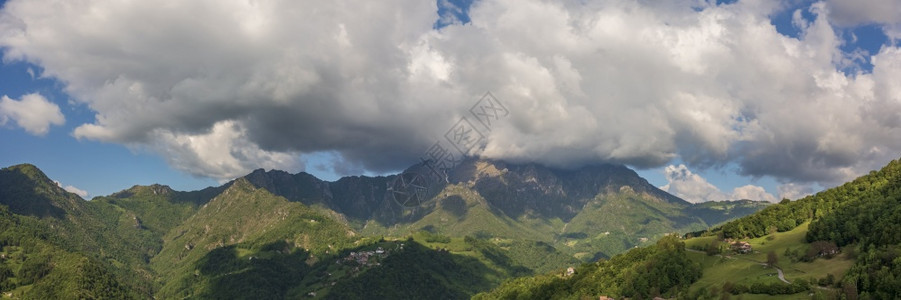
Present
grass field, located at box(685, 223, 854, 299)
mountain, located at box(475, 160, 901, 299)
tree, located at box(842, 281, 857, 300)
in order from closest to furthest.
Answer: tree, located at box(842, 281, 857, 300), mountain, located at box(475, 160, 901, 299), grass field, located at box(685, 223, 854, 299)

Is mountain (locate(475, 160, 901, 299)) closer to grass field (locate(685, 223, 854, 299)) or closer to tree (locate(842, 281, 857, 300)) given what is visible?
grass field (locate(685, 223, 854, 299))

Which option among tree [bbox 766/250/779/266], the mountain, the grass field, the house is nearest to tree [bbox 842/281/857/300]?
the mountain

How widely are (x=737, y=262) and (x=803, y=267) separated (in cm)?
2416

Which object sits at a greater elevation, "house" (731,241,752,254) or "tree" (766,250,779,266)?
"house" (731,241,752,254)

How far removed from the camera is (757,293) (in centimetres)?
13988

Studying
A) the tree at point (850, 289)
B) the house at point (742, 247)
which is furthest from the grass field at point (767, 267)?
the tree at point (850, 289)

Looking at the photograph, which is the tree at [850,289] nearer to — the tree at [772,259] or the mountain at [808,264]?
the mountain at [808,264]

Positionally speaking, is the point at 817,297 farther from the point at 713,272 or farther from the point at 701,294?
the point at 713,272

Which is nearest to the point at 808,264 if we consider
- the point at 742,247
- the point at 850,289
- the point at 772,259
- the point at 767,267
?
the point at 772,259

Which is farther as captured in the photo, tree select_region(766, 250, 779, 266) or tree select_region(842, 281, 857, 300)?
tree select_region(766, 250, 779, 266)

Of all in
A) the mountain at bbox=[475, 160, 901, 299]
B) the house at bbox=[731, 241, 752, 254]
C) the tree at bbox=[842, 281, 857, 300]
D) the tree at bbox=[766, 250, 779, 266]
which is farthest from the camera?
the house at bbox=[731, 241, 752, 254]

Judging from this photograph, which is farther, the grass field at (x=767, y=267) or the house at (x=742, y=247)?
the house at (x=742, y=247)

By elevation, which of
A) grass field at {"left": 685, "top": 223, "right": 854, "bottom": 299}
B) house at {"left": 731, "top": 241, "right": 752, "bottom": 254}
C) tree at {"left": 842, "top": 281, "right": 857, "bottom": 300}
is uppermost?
house at {"left": 731, "top": 241, "right": 752, "bottom": 254}

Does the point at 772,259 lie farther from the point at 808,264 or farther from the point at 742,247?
the point at 742,247
